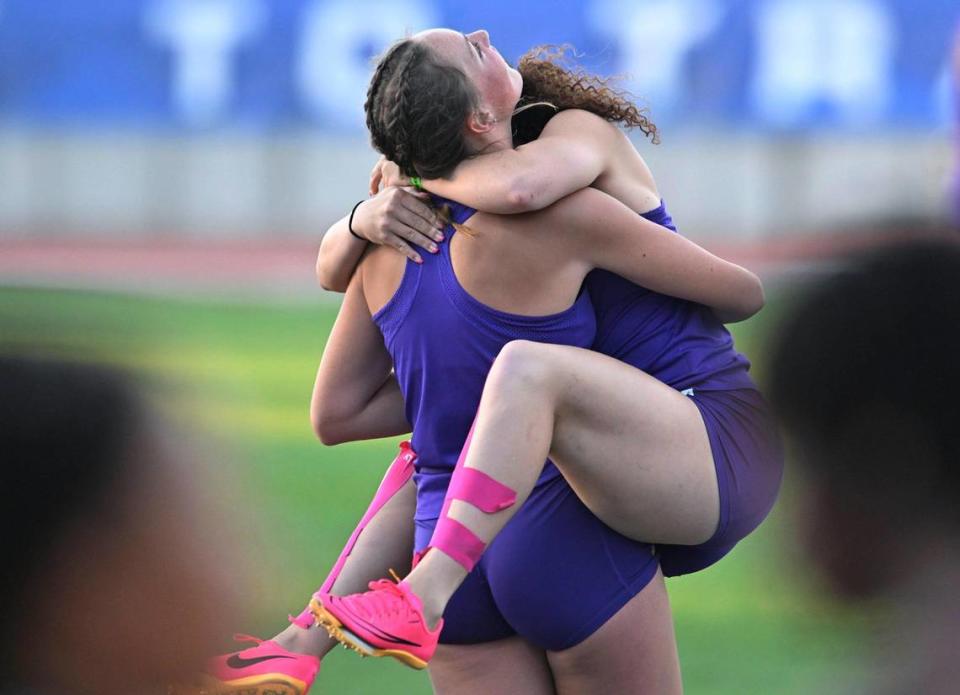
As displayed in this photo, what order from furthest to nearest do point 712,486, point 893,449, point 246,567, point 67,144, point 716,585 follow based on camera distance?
1. point 67,144
2. point 716,585
3. point 712,486
4. point 246,567
5. point 893,449

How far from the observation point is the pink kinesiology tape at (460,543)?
1959 millimetres

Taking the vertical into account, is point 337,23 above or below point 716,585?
above

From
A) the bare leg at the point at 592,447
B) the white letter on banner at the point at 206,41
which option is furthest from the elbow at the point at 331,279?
the white letter on banner at the point at 206,41

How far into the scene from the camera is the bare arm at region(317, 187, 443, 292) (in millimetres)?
2189

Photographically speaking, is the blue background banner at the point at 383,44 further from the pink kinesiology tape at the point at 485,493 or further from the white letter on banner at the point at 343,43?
the pink kinesiology tape at the point at 485,493

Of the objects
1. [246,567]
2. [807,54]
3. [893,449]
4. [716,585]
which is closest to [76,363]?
[246,567]

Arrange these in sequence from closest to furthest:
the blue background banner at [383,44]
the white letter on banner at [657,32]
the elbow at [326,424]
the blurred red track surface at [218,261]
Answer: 1. the elbow at [326,424]
2. the blurred red track surface at [218,261]
3. the blue background banner at [383,44]
4. the white letter on banner at [657,32]

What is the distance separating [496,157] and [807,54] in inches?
772

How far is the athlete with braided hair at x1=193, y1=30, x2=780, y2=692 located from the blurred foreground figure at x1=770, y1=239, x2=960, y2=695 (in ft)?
3.16

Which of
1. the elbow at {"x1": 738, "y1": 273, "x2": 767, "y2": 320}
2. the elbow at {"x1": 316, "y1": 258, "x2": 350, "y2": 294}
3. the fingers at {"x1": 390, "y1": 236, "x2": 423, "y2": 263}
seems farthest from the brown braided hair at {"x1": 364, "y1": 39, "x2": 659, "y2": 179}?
the elbow at {"x1": 738, "y1": 273, "x2": 767, "y2": 320}

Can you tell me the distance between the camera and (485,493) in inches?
76.6

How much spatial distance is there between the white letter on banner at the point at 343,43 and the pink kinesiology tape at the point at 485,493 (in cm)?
1854

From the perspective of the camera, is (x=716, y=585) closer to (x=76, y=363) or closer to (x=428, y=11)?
(x=76, y=363)

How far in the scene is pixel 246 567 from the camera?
43.8 inches
